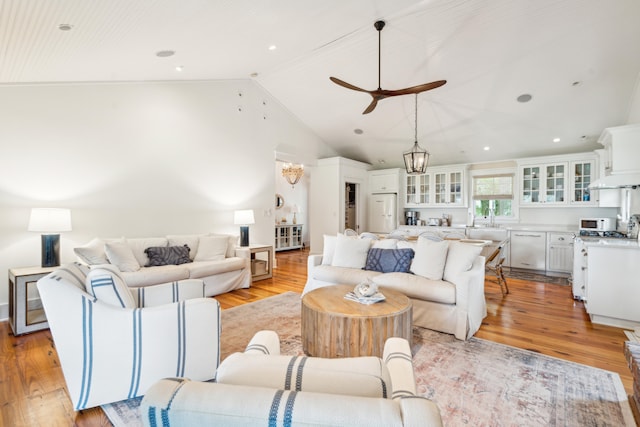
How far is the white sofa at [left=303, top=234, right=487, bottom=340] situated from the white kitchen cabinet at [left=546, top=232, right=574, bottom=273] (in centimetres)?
333

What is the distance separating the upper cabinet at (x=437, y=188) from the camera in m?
7.14

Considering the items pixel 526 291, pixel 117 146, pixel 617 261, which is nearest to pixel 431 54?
pixel 617 261

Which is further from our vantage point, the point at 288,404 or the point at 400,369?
the point at 400,369

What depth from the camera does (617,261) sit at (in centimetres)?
327

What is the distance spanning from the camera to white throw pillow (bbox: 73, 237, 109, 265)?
11.7ft

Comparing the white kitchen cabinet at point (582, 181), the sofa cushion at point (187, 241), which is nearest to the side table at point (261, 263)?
the sofa cushion at point (187, 241)

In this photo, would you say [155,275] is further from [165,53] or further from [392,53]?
[392,53]

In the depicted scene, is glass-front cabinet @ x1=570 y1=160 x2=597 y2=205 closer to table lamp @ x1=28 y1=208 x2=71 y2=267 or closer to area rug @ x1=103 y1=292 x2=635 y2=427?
area rug @ x1=103 y1=292 x2=635 y2=427

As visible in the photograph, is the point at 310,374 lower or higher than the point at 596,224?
lower

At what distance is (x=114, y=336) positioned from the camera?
6.27 feet

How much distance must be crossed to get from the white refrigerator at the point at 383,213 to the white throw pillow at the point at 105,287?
21.6 ft

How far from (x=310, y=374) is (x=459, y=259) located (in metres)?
2.88

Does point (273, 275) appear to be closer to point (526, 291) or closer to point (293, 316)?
point (293, 316)

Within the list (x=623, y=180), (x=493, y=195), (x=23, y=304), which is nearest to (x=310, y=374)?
(x=23, y=304)
